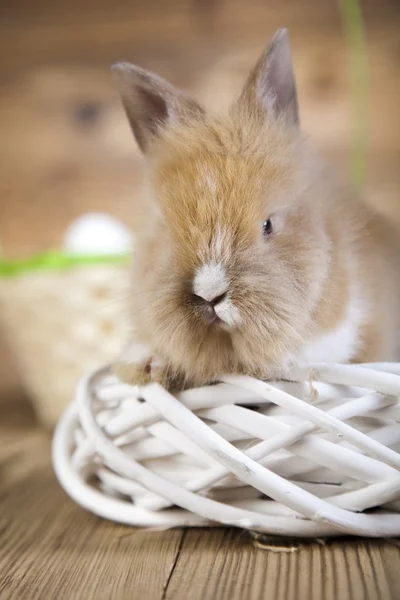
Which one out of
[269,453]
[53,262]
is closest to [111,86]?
[53,262]

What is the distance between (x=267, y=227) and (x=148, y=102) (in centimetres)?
26

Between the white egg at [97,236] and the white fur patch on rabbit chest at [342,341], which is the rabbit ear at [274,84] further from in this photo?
the white egg at [97,236]

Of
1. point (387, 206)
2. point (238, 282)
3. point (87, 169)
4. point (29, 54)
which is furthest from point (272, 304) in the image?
point (29, 54)

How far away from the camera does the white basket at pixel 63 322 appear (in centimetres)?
128

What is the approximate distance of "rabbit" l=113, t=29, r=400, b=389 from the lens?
2.35 ft

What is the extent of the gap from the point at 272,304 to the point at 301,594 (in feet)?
0.94

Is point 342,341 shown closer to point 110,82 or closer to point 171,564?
point 171,564

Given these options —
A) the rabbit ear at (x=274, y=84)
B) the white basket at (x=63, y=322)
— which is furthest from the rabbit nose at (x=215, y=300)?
the white basket at (x=63, y=322)

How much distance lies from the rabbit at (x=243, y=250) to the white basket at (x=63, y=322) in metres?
0.40

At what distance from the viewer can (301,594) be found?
62 cm

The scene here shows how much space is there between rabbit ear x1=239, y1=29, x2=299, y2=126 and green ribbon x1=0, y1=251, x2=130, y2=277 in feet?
1.57

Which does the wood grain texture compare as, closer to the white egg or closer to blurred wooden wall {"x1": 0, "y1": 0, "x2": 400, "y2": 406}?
the white egg

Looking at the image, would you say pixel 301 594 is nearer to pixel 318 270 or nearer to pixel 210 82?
pixel 318 270

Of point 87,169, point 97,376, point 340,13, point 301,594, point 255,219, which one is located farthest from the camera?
point 87,169
